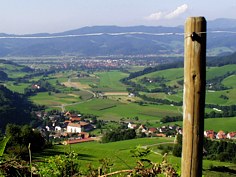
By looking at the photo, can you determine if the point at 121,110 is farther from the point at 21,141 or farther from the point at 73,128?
the point at 21,141

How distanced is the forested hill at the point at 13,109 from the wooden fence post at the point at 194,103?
46.1m

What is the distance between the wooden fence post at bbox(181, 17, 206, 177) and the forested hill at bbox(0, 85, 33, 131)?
46.1m

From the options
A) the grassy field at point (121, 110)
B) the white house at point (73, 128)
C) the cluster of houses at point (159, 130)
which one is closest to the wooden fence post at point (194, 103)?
the cluster of houses at point (159, 130)

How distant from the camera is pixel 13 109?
5397cm

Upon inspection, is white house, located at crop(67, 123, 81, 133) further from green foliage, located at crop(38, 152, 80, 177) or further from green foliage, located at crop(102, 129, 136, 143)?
green foliage, located at crop(38, 152, 80, 177)

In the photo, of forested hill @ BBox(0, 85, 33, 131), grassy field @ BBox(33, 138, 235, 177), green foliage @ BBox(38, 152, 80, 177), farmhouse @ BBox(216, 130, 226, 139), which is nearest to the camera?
green foliage @ BBox(38, 152, 80, 177)

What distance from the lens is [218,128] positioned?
4650 cm

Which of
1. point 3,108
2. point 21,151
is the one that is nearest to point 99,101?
point 3,108

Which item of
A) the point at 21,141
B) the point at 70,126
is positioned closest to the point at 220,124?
the point at 70,126

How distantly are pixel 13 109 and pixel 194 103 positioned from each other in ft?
178

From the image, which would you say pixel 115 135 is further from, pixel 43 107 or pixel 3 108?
pixel 43 107

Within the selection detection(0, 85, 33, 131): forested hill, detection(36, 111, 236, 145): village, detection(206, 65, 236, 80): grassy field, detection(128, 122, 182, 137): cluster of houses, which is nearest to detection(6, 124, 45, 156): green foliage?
detection(36, 111, 236, 145): village

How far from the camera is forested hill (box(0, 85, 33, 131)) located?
165 ft

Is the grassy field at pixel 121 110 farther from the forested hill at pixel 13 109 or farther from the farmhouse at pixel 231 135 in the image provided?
the farmhouse at pixel 231 135
